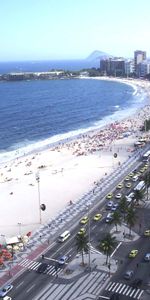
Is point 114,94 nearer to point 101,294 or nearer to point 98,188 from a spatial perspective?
point 98,188

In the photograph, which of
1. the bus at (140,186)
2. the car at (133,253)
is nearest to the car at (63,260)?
the car at (133,253)

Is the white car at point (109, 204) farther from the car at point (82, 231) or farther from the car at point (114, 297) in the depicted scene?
the car at point (114, 297)

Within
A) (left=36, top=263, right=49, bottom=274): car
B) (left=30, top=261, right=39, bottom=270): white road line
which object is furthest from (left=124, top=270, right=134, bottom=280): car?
(left=30, top=261, right=39, bottom=270): white road line

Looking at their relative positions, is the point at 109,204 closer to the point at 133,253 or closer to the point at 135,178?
the point at 135,178

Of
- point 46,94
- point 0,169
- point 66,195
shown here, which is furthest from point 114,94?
point 66,195

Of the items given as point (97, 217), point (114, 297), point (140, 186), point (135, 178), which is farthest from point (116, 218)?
point (135, 178)

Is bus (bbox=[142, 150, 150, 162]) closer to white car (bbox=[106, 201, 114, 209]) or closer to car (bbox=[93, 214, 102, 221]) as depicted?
white car (bbox=[106, 201, 114, 209])

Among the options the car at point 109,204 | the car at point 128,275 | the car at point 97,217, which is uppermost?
the car at point 109,204
